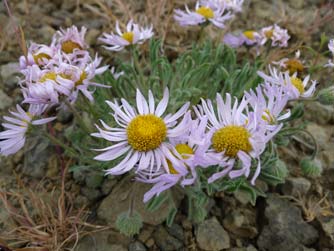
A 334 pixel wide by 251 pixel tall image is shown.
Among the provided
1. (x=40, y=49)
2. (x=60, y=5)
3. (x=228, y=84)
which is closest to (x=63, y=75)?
(x=40, y=49)

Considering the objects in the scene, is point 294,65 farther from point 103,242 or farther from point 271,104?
point 103,242

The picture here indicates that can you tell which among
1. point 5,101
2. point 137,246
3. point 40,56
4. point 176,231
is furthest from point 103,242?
point 5,101

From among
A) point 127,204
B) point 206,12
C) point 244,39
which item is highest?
point 206,12

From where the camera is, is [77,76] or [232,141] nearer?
[232,141]

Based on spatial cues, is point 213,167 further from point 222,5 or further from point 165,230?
point 222,5

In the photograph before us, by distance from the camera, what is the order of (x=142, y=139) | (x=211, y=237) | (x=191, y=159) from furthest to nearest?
(x=211, y=237) → (x=142, y=139) → (x=191, y=159)

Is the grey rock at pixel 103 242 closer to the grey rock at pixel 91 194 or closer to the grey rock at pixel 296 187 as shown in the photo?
the grey rock at pixel 91 194

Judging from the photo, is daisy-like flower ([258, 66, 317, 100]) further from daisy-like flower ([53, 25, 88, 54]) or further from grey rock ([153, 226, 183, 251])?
daisy-like flower ([53, 25, 88, 54])
